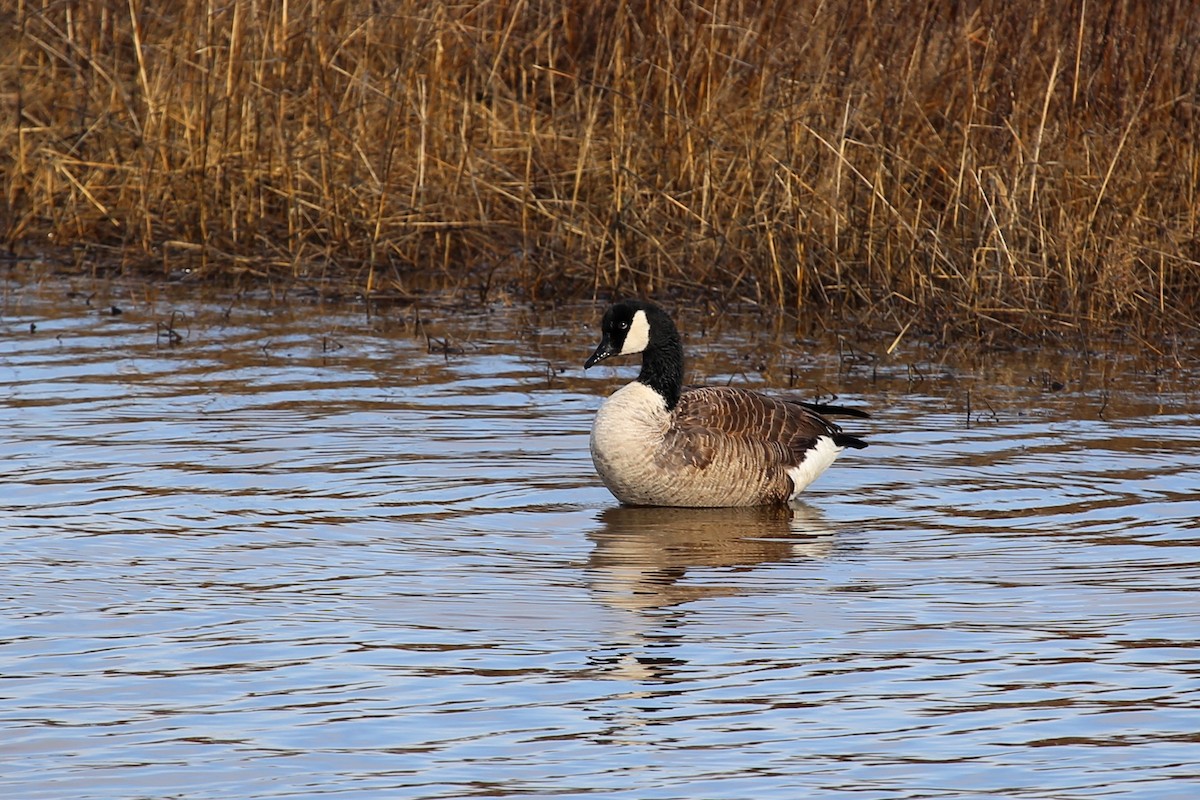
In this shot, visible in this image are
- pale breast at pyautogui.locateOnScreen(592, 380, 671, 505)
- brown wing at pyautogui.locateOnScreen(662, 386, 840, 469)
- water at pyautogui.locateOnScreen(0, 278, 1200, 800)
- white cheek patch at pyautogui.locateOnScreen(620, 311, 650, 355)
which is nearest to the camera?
water at pyautogui.locateOnScreen(0, 278, 1200, 800)

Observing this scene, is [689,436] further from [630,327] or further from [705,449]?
[630,327]

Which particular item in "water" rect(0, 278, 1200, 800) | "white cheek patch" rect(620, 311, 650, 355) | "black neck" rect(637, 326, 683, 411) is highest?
"white cheek patch" rect(620, 311, 650, 355)

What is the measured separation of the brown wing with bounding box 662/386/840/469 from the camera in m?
8.08

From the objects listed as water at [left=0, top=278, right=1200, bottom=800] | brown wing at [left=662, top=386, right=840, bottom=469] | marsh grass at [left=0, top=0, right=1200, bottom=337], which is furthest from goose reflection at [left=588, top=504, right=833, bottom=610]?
marsh grass at [left=0, top=0, right=1200, bottom=337]

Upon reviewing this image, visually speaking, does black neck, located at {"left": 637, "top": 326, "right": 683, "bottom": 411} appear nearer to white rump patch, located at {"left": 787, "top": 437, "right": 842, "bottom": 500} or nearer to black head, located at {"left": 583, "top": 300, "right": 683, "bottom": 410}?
black head, located at {"left": 583, "top": 300, "right": 683, "bottom": 410}

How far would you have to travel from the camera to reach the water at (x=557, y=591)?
15.7 feet

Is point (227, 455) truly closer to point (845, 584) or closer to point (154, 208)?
point (845, 584)

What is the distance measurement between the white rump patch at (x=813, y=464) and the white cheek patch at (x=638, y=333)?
829mm

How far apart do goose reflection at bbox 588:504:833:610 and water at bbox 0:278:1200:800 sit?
2cm

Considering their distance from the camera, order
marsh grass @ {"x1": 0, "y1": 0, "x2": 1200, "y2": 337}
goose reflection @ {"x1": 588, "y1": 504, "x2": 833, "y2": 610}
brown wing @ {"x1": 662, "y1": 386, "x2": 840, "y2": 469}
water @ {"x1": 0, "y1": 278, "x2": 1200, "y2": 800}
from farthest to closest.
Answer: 1. marsh grass @ {"x1": 0, "y1": 0, "x2": 1200, "y2": 337}
2. brown wing @ {"x1": 662, "y1": 386, "x2": 840, "y2": 469}
3. goose reflection @ {"x1": 588, "y1": 504, "x2": 833, "y2": 610}
4. water @ {"x1": 0, "y1": 278, "x2": 1200, "y2": 800}

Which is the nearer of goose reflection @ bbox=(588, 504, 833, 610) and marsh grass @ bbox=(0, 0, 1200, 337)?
goose reflection @ bbox=(588, 504, 833, 610)

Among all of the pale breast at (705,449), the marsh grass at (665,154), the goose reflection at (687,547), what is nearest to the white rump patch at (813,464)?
the pale breast at (705,449)

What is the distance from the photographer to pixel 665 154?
1274cm

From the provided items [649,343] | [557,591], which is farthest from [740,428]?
[557,591]
